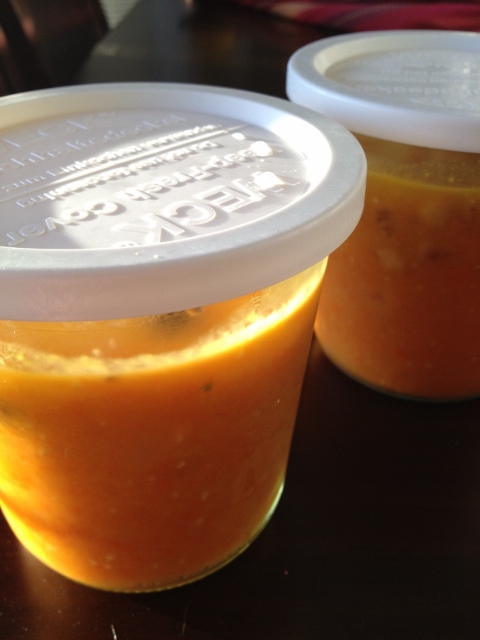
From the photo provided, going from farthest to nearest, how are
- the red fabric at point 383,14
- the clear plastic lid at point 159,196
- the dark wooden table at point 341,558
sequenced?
the red fabric at point 383,14
the dark wooden table at point 341,558
the clear plastic lid at point 159,196

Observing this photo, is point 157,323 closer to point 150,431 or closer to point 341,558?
point 150,431

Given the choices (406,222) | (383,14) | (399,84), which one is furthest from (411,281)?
(383,14)

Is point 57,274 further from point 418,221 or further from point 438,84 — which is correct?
point 438,84

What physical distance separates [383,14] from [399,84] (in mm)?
1069

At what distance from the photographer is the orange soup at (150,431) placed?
367 mm

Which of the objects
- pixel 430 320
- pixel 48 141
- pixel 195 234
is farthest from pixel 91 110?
pixel 430 320

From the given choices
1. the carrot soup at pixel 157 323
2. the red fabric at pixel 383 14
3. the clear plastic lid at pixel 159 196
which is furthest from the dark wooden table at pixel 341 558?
the red fabric at pixel 383 14

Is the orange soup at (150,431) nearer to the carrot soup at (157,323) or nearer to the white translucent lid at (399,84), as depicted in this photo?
the carrot soup at (157,323)

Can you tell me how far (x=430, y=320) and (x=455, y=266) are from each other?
0.06 meters

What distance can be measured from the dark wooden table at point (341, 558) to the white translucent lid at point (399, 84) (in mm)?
288

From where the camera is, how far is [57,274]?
1.03 ft

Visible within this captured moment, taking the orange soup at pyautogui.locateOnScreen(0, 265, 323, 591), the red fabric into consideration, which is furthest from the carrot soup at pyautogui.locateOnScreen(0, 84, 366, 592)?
the red fabric

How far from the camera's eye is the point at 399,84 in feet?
2.06

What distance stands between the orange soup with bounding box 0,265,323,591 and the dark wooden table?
0.9 inches
